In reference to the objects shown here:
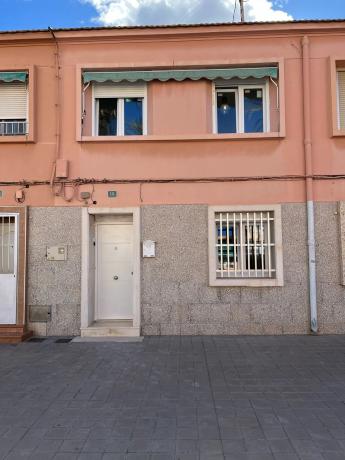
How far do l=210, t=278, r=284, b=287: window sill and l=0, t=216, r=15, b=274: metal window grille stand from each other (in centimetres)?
415

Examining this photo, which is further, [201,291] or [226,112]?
[226,112]

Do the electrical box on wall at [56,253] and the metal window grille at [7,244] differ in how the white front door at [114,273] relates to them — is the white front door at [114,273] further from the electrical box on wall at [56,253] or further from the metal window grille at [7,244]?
the metal window grille at [7,244]

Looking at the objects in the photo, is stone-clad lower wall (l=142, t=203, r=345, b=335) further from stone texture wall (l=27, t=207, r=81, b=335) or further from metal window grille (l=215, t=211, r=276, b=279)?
stone texture wall (l=27, t=207, r=81, b=335)

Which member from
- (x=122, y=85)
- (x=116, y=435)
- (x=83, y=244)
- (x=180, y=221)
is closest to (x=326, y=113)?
(x=180, y=221)

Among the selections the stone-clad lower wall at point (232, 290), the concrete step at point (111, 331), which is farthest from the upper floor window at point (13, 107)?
the concrete step at point (111, 331)

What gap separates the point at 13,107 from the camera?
811 centimetres

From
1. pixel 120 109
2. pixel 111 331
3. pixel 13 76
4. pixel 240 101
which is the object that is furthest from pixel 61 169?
pixel 240 101

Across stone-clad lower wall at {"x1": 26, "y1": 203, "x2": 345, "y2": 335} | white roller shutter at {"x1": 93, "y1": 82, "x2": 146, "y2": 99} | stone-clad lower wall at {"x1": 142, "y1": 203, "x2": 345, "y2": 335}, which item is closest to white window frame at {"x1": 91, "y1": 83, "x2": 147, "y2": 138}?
white roller shutter at {"x1": 93, "y1": 82, "x2": 146, "y2": 99}

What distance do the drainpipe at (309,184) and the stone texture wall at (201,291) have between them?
0.12m

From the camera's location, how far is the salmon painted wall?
7648 mm

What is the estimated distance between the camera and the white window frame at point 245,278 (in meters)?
7.45

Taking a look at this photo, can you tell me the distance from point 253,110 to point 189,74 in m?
1.56

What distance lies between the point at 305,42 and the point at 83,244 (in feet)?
20.0

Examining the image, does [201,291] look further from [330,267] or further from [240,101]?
[240,101]
